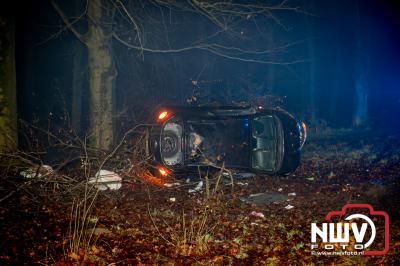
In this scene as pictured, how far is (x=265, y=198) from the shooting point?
7535mm

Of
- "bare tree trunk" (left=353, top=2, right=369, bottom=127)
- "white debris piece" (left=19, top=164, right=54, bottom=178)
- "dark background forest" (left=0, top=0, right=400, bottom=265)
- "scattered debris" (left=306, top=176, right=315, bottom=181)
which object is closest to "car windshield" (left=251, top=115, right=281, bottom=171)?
"dark background forest" (left=0, top=0, right=400, bottom=265)

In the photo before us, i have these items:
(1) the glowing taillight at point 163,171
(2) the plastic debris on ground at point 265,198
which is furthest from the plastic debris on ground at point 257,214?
(1) the glowing taillight at point 163,171

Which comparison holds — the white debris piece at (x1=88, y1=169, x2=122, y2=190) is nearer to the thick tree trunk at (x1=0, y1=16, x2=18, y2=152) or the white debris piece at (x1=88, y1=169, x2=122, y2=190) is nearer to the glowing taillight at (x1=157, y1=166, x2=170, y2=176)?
the glowing taillight at (x1=157, y1=166, x2=170, y2=176)

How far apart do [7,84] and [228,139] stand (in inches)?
196

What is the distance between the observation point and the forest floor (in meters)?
4.50

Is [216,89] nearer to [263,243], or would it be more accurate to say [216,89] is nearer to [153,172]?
[153,172]

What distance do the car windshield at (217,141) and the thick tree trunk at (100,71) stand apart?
2.04 meters

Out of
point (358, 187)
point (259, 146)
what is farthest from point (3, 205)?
point (358, 187)

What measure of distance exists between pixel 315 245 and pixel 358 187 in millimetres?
3669

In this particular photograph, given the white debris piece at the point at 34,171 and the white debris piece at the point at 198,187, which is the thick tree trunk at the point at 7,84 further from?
the white debris piece at the point at 198,187

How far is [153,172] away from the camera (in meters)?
8.01

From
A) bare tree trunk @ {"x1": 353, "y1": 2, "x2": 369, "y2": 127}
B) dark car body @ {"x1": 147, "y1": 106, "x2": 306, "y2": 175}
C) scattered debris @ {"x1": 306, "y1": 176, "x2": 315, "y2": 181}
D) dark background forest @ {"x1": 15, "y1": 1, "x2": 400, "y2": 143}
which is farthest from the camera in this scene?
bare tree trunk @ {"x1": 353, "y1": 2, "x2": 369, "y2": 127}

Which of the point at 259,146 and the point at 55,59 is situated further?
the point at 55,59

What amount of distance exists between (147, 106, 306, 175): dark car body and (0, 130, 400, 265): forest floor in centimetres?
55
